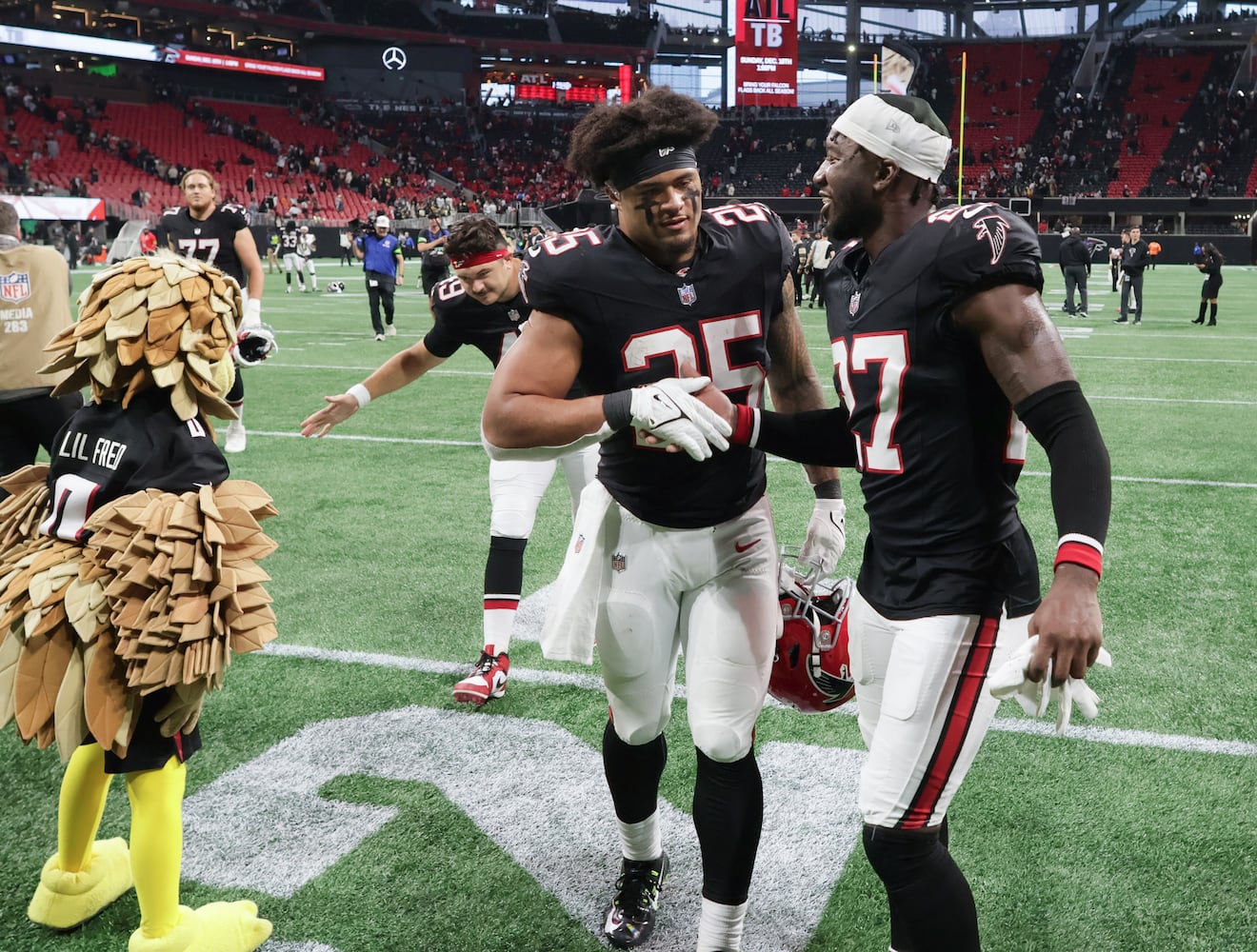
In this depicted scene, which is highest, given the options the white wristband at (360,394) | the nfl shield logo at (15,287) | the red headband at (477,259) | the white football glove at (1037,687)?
the red headband at (477,259)

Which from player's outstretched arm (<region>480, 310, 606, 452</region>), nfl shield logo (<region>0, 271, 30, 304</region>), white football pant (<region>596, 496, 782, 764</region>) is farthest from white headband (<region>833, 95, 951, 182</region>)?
nfl shield logo (<region>0, 271, 30, 304</region>)

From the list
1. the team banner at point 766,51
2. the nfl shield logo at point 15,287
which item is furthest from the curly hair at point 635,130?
the team banner at point 766,51

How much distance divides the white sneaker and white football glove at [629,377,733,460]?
7.34 m

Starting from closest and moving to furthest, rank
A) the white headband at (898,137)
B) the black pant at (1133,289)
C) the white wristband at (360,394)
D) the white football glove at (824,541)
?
the white headband at (898,137)
the white football glove at (824,541)
the white wristband at (360,394)
the black pant at (1133,289)

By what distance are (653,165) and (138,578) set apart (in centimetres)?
153

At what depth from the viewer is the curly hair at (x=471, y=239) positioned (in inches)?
185

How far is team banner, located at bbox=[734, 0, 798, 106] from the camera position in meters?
48.1

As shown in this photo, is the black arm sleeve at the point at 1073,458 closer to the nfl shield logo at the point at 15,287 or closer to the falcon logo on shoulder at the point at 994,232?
the falcon logo on shoulder at the point at 994,232

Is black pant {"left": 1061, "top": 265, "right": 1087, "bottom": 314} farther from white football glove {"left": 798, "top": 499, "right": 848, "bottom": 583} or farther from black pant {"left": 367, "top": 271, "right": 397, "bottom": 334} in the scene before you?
white football glove {"left": 798, "top": 499, "right": 848, "bottom": 583}

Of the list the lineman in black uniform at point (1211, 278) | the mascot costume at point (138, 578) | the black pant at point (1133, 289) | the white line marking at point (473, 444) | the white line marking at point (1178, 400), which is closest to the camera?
the mascot costume at point (138, 578)

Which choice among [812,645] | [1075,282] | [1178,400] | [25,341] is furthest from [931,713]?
[1075,282]

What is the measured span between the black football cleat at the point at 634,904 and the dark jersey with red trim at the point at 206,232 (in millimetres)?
7108

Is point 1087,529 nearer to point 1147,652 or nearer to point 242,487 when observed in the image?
point 242,487

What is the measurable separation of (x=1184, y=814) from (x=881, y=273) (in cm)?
216
